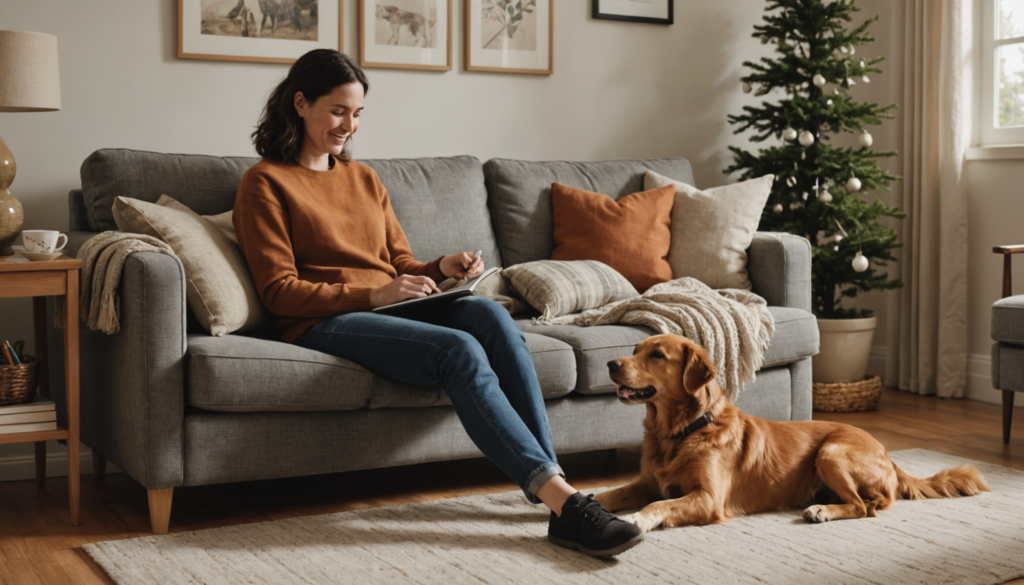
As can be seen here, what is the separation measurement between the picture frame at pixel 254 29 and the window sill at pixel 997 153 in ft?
8.18

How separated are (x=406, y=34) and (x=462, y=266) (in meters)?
1.29

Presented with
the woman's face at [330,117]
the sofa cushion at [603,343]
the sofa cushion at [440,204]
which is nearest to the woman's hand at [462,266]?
the sofa cushion at [603,343]

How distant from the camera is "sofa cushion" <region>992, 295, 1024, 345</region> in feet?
9.96

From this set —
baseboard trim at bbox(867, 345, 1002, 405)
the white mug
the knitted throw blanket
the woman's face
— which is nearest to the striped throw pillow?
the knitted throw blanket

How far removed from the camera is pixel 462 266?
2.52 meters

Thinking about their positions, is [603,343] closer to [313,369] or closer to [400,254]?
[400,254]

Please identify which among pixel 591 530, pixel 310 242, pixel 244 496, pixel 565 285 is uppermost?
pixel 310 242

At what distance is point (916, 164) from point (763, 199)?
3.63 ft

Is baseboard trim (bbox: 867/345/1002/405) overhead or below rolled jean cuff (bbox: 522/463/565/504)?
below

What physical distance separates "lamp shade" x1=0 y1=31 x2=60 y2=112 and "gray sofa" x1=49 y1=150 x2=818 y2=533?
290 millimetres

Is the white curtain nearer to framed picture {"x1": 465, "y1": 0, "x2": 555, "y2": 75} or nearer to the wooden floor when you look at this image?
the wooden floor

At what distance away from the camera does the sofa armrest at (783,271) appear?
312 cm

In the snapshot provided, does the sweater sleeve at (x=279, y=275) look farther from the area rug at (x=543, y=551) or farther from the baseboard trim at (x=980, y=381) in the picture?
the baseboard trim at (x=980, y=381)

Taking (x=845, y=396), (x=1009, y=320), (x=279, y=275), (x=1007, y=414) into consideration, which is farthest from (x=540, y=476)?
(x=845, y=396)
